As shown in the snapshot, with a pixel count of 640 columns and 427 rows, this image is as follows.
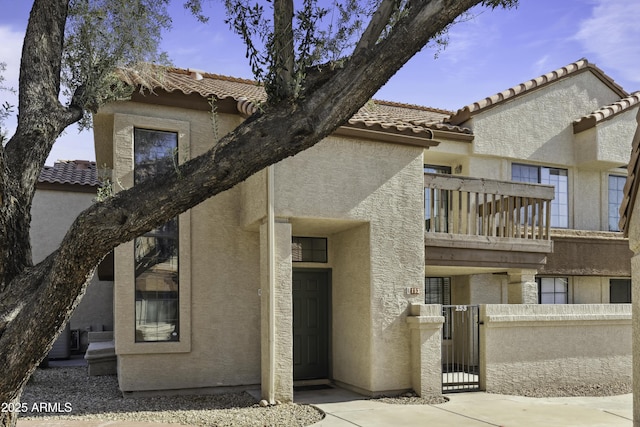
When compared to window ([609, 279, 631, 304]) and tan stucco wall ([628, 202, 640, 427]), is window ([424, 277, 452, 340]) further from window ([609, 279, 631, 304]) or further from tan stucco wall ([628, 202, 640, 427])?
tan stucco wall ([628, 202, 640, 427])

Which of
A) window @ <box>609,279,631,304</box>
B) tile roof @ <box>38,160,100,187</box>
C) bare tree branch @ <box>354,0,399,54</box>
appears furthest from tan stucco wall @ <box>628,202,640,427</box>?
tile roof @ <box>38,160,100,187</box>

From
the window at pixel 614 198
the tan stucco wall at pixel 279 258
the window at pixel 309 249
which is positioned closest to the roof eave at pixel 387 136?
the tan stucco wall at pixel 279 258

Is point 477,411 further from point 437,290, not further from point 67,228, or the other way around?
point 67,228

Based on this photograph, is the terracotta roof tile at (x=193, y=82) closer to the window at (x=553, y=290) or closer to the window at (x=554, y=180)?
the window at (x=554, y=180)

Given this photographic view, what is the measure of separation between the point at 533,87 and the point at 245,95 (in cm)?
762

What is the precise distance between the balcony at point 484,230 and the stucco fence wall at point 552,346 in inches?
44.7

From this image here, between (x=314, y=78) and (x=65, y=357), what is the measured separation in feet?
48.1

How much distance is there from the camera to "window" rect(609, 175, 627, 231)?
54.2 ft

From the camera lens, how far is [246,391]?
1116 cm

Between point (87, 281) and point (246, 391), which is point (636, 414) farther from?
point (246, 391)

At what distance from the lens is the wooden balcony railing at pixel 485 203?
12133mm

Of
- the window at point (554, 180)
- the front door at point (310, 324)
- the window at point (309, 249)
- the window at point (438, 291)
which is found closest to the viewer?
the front door at point (310, 324)

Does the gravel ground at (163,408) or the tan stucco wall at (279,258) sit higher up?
the tan stucco wall at (279,258)

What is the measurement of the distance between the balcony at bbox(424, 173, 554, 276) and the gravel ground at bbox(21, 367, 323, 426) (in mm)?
4113
